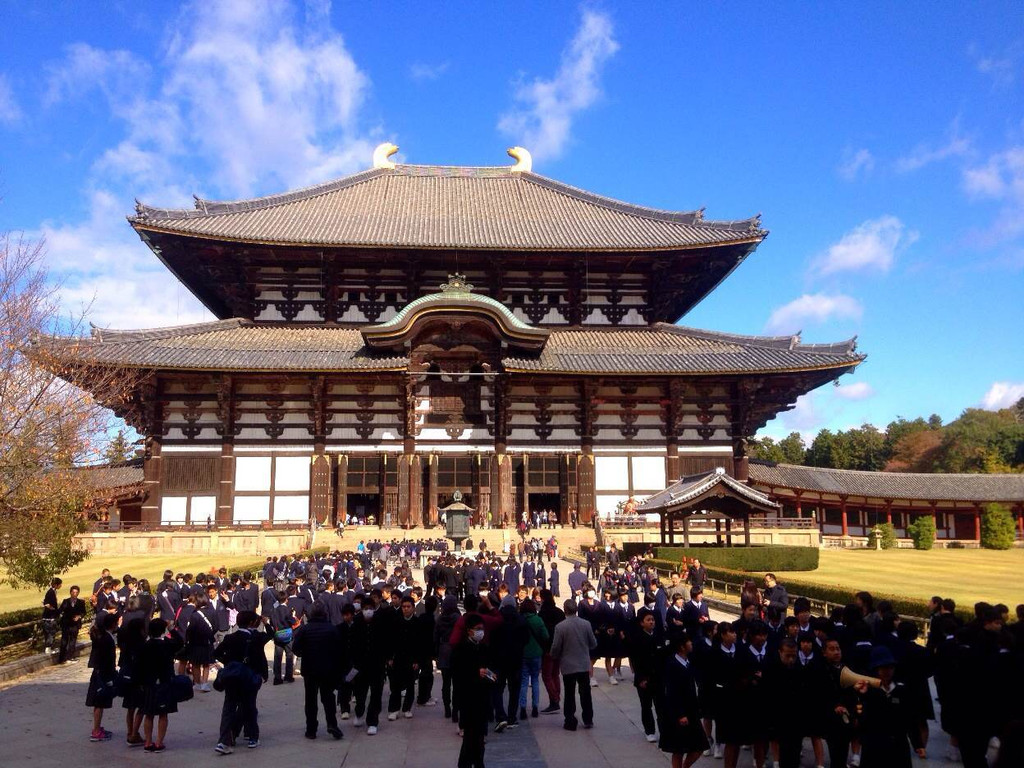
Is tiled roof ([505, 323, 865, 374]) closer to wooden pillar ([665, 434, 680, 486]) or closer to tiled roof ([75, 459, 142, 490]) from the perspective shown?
wooden pillar ([665, 434, 680, 486])

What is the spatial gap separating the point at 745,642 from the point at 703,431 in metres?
32.5

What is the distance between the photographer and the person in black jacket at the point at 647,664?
9.52 m

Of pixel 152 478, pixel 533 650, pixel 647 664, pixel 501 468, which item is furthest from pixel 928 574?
pixel 152 478

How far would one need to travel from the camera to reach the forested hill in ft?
243

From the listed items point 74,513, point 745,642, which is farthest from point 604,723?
point 74,513

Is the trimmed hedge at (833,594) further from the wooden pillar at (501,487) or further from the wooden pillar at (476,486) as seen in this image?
the wooden pillar at (476,486)

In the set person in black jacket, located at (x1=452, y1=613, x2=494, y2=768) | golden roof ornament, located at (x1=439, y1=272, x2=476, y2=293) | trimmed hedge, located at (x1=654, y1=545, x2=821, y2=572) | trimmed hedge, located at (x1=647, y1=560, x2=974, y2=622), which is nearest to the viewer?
person in black jacket, located at (x1=452, y1=613, x2=494, y2=768)

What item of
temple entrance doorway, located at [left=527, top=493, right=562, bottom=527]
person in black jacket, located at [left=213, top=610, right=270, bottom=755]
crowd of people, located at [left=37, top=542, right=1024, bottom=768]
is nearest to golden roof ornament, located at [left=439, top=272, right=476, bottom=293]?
temple entrance doorway, located at [left=527, top=493, right=562, bottom=527]

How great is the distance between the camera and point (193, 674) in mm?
13617

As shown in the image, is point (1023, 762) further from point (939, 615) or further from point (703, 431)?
point (703, 431)

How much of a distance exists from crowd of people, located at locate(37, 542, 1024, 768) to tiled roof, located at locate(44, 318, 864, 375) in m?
24.2

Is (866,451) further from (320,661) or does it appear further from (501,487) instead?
(320,661)

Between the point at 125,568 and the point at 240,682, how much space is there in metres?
21.8

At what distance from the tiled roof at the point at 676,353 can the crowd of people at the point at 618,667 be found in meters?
25.0
